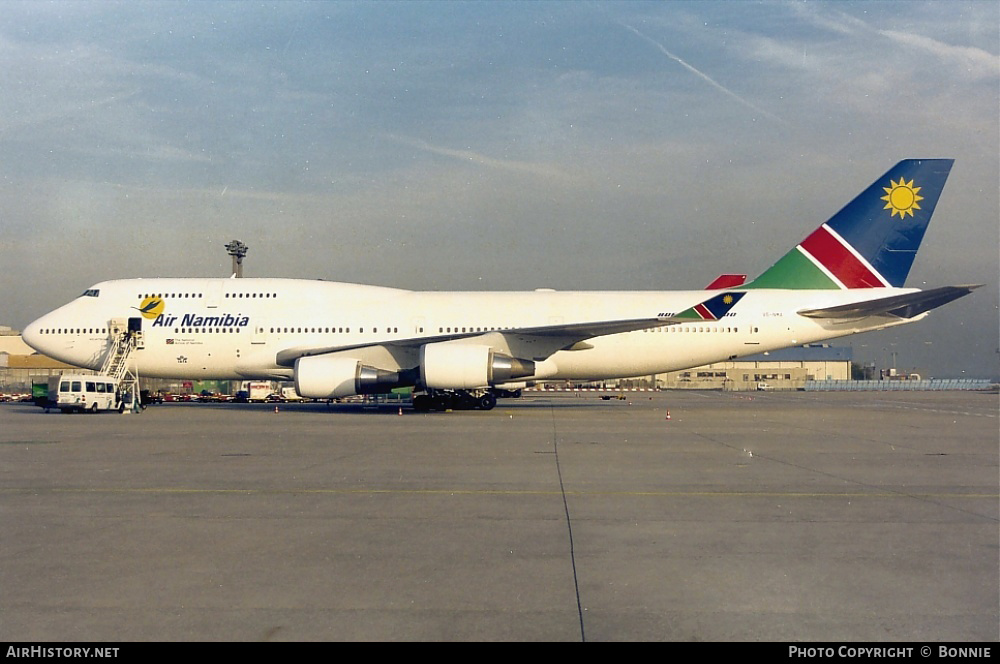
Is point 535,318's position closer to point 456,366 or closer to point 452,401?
point 452,401

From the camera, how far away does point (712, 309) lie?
82.9 feet

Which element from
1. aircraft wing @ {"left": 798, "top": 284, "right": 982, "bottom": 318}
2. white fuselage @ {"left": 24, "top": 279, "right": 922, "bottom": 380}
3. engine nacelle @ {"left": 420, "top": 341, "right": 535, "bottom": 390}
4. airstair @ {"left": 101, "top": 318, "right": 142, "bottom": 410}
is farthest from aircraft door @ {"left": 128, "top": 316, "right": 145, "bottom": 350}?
aircraft wing @ {"left": 798, "top": 284, "right": 982, "bottom": 318}

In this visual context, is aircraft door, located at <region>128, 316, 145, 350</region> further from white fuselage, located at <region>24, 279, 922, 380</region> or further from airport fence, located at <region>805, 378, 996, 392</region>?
airport fence, located at <region>805, 378, 996, 392</region>

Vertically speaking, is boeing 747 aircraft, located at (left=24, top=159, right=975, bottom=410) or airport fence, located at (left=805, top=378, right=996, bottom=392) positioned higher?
boeing 747 aircraft, located at (left=24, top=159, right=975, bottom=410)

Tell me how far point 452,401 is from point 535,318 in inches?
151

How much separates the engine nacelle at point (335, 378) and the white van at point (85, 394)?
6.71 metres

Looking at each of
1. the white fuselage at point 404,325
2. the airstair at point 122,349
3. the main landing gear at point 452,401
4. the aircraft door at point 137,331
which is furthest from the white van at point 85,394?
the main landing gear at point 452,401

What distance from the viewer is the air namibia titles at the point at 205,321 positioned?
2689 centimetres

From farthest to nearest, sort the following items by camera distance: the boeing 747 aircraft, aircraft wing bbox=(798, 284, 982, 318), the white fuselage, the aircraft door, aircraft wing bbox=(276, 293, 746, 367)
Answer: the aircraft door < the white fuselage < the boeing 747 aircraft < aircraft wing bbox=(276, 293, 746, 367) < aircraft wing bbox=(798, 284, 982, 318)

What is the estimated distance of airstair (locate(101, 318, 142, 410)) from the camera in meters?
27.0

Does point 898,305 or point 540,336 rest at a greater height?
point 898,305

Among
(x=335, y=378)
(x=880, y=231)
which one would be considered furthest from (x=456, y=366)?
(x=880, y=231)

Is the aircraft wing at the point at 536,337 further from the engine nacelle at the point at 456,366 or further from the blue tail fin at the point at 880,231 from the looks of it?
the blue tail fin at the point at 880,231

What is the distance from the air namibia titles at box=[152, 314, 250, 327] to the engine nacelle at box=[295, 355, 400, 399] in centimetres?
400
